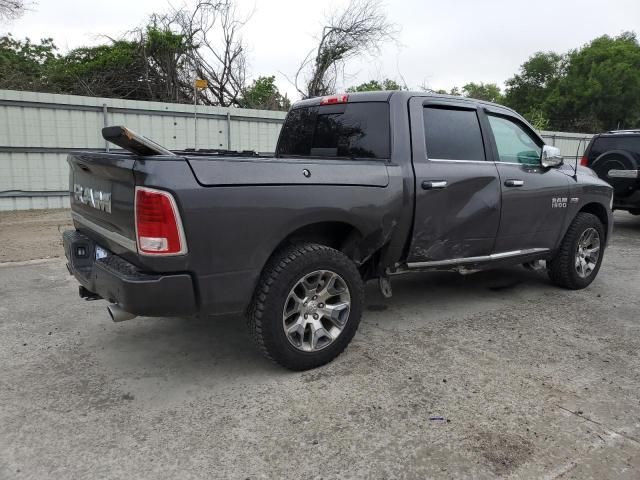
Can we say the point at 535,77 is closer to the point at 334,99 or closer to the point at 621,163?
the point at 621,163

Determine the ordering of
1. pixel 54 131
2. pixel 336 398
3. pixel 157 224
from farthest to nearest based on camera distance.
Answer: pixel 54 131 < pixel 336 398 < pixel 157 224

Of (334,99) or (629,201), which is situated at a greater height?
(334,99)

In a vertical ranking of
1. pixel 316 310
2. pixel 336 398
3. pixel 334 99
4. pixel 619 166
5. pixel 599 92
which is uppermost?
pixel 599 92

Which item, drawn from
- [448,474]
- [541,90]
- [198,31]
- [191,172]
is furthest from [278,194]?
[541,90]

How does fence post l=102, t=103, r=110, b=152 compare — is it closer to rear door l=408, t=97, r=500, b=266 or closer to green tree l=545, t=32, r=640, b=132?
rear door l=408, t=97, r=500, b=266

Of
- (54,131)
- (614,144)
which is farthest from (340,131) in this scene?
(54,131)

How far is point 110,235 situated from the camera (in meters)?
3.15

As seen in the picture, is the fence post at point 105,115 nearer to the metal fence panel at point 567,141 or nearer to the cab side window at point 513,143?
the cab side window at point 513,143

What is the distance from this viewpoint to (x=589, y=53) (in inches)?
1470

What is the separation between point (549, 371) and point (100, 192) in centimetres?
317

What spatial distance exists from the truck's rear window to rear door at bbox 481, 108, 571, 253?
46.2 inches

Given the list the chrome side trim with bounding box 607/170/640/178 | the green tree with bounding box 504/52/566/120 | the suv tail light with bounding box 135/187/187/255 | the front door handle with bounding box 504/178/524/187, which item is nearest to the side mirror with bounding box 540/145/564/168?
the front door handle with bounding box 504/178/524/187

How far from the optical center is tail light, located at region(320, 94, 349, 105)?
4.19 meters

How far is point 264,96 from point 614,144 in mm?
11675
